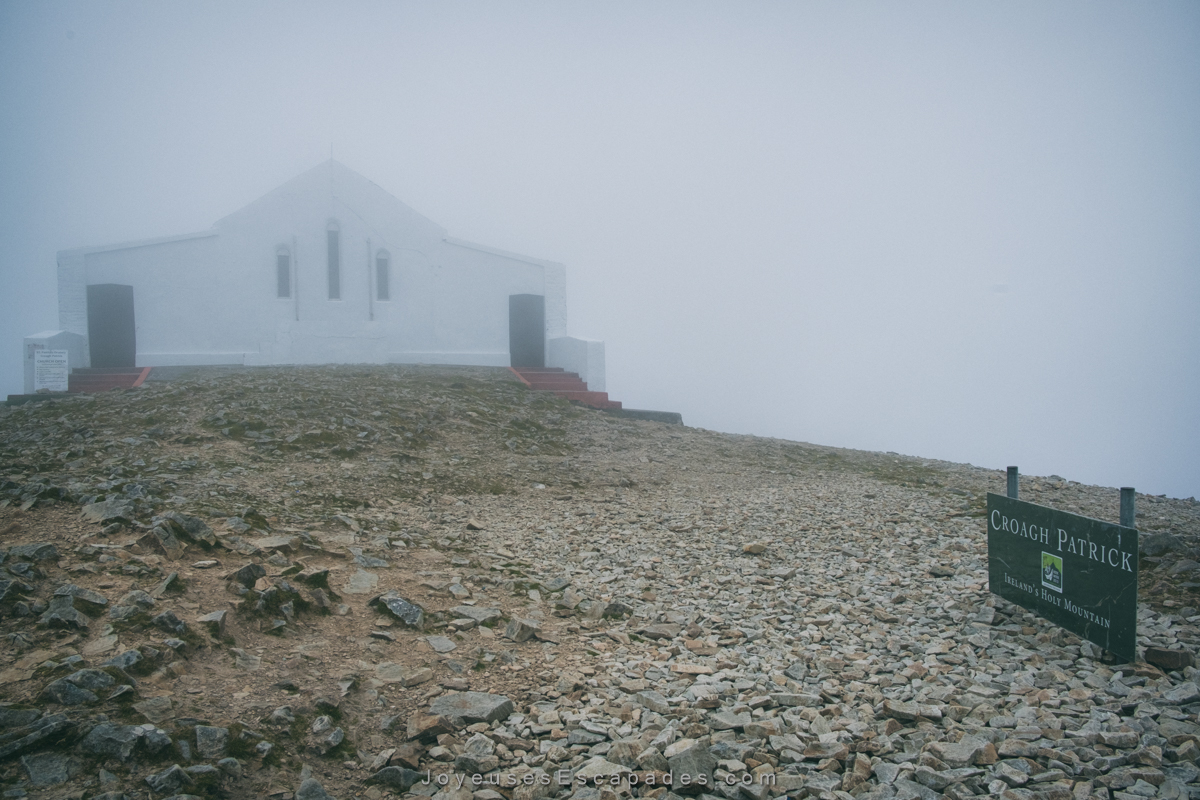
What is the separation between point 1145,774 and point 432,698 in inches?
147

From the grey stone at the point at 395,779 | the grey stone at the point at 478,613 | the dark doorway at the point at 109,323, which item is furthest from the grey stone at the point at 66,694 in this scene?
the dark doorway at the point at 109,323

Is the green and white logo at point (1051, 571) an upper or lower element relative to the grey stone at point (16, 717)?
upper

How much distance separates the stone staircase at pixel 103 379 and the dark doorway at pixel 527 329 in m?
9.88

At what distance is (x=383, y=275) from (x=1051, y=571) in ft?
63.4

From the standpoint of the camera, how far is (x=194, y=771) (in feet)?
10.1

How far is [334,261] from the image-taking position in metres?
20.2

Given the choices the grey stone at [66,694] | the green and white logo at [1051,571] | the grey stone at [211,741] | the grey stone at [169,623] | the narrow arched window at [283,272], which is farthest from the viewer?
the narrow arched window at [283,272]

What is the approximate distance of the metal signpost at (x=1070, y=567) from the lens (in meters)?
4.35

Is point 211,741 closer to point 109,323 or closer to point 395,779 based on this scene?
point 395,779

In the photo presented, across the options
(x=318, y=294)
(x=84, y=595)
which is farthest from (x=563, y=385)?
(x=84, y=595)

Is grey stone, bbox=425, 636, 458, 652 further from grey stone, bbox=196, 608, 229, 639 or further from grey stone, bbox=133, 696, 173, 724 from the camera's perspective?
grey stone, bbox=133, 696, 173, 724

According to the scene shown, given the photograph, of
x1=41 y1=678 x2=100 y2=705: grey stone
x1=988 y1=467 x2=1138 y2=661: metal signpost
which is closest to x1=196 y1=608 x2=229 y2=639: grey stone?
x1=41 y1=678 x2=100 y2=705: grey stone

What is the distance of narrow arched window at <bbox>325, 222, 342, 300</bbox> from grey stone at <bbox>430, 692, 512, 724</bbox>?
59.9 ft

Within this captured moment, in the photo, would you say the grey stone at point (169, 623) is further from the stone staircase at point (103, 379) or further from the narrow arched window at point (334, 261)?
the narrow arched window at point (334, 261)
